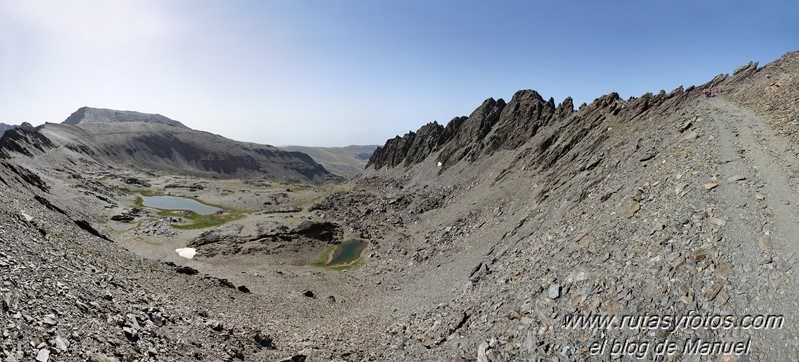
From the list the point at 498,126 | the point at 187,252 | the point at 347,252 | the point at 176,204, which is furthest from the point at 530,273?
the point at 176,204

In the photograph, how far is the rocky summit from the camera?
17109 millimetres

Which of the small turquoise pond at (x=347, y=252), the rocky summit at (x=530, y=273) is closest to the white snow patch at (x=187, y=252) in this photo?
the rocky summit at (x=530, y=273)

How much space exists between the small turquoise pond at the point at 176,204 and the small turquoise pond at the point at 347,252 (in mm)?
55819

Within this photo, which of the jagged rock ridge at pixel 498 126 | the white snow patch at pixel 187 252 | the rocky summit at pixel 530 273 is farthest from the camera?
the jagged rock ridge at pixel 498 126

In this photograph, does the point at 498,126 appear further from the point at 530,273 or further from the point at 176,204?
the point at 176,204

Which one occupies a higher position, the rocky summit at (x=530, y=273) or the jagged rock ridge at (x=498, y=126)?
the jagged rock ridge at (x=498, y=126)

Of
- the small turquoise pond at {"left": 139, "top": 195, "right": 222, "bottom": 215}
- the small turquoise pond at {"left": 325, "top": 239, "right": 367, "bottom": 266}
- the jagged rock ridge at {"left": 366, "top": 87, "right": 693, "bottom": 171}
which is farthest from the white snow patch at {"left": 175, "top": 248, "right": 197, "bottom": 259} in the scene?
the jagged rock ridge at {"left": 366, "top": 87, "right": 693, "bottom": 171}

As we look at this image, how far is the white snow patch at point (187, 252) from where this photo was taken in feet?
211

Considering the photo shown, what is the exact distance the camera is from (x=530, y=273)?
29.2 metres

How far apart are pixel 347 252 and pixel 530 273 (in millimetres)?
50604

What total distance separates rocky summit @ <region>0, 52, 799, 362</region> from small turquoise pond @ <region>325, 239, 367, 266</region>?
0.58m

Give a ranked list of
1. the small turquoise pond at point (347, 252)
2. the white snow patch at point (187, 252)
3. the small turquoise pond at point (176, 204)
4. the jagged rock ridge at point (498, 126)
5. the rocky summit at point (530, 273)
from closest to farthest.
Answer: the rocky summit at point (530, 273) → the white snow patch at point (187, 252) → the small turquoise pond at point (347, 252) → the jagged rock ridge at point (498, 126) → the small turquoise pond at point (176, 204)

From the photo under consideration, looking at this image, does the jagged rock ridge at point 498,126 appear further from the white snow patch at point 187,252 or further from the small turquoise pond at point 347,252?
the white snow patch at point 187,252

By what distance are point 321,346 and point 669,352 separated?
23999 mm
